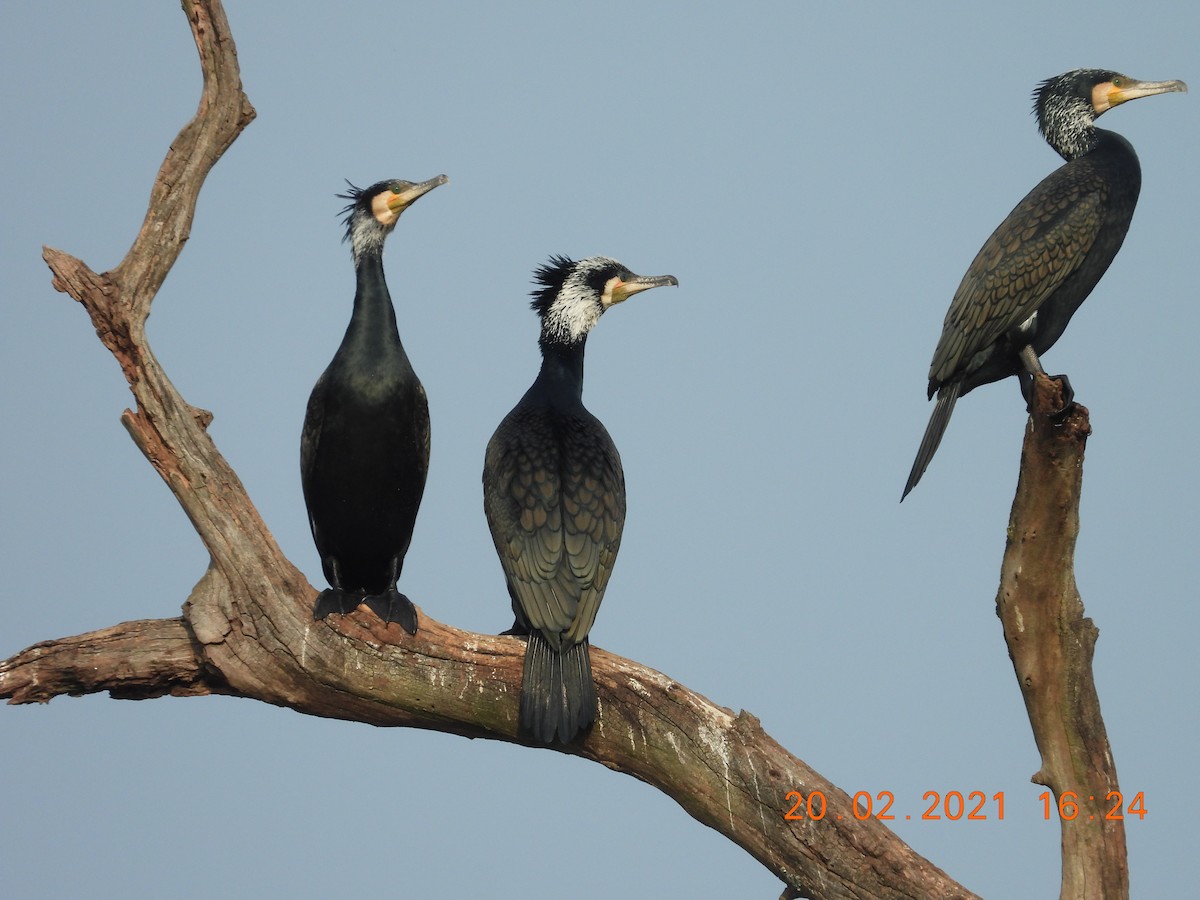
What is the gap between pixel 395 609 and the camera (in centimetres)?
523

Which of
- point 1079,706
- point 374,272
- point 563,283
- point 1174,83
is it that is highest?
point 1174,83

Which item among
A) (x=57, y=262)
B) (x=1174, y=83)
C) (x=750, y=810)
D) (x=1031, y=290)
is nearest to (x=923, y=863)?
(x=750, y=810)

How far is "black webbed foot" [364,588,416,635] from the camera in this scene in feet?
16.8

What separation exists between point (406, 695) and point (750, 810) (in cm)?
126

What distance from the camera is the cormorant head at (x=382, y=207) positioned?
6.07 m

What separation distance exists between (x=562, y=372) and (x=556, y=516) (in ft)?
3.23

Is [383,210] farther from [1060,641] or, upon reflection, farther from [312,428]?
[1060,641]

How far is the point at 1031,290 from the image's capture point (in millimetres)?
5926

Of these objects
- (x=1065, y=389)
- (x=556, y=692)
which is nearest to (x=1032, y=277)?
(x=1065, y=389)

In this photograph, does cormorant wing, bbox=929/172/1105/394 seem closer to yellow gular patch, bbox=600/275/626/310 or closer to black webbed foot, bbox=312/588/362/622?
yellow gular patch, bbox=600/275/626/310

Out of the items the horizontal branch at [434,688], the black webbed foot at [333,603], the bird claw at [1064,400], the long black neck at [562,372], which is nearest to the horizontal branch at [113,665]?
the horizontal branch at [434,688]

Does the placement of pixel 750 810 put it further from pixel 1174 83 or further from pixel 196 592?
pixel 1174 83

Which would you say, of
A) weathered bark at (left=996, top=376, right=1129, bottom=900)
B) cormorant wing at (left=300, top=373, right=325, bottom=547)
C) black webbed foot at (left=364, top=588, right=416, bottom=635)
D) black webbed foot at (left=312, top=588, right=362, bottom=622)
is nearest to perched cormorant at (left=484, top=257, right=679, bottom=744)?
black webbed foot at (left=364, top=588, right=416, bottom=635)

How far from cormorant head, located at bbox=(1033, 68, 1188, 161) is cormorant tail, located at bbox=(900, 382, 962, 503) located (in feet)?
5.01
